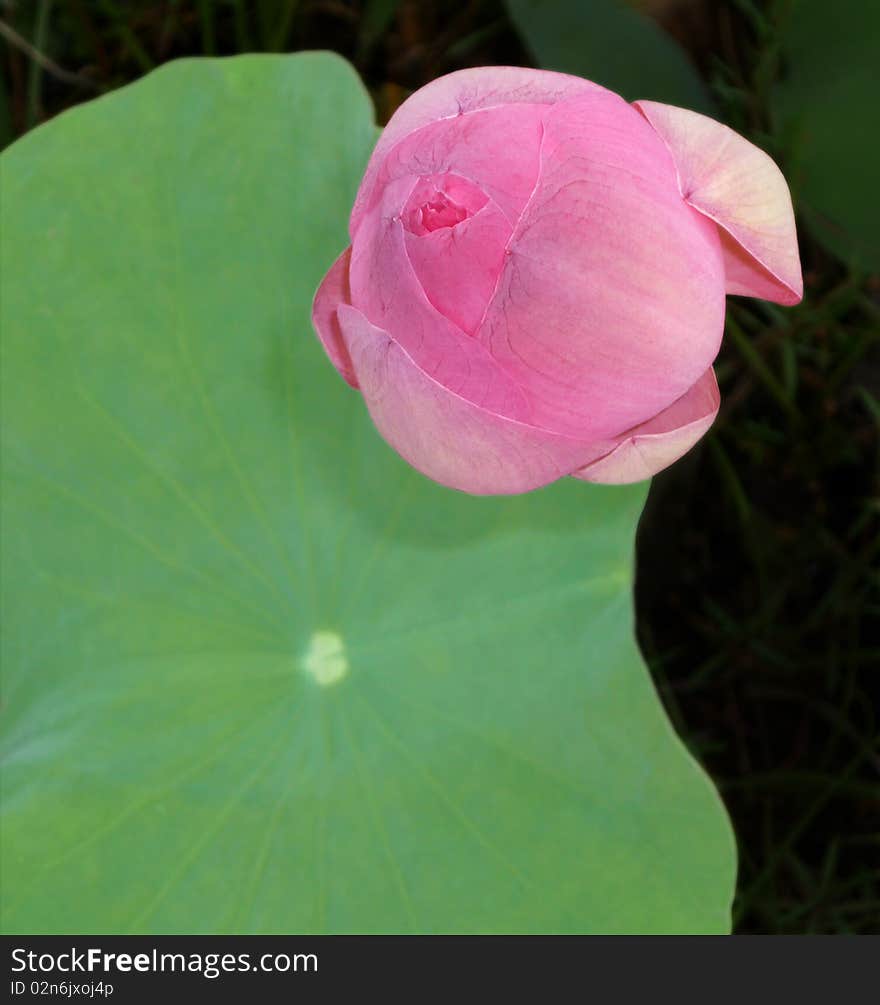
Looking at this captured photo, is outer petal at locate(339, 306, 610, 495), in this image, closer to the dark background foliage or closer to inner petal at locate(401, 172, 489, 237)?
inner petal at locate(401, 172, 489, 237)

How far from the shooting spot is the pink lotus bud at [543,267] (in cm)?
45

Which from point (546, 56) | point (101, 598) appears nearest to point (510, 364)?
point (101, 598)

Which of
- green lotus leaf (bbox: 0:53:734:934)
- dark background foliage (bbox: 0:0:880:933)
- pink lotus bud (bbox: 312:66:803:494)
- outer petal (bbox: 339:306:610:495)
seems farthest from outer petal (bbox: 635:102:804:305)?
dark background foliage (bbox: 0:0:880:933)

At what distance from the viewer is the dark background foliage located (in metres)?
1.03

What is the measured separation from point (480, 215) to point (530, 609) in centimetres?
34

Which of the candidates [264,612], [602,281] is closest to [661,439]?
[602,281]

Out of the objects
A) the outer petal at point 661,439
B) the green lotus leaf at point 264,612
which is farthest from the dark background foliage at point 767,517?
the outer petal at point 661,439

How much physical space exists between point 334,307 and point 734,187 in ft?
0.64

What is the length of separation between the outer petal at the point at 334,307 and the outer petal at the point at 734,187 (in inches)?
6.4

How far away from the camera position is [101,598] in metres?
0.71

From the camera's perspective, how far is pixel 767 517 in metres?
1.09

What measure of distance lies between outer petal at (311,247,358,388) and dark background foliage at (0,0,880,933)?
1.79ft

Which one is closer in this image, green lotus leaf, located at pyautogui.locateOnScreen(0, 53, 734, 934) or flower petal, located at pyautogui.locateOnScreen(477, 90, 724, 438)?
flower petal, located at pyautogui.locateOnScreen(477, 90, 724, 438)

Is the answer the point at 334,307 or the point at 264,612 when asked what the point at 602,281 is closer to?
the point at 334,307
